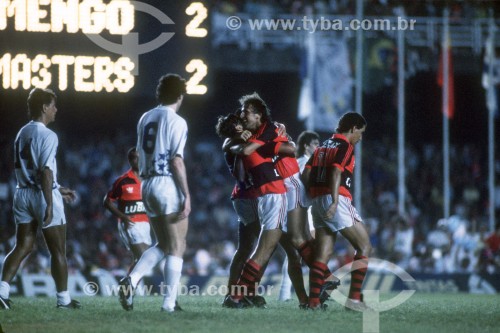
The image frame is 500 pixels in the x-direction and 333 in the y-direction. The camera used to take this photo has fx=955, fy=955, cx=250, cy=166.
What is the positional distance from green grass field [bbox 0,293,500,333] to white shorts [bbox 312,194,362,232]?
0.86 metres

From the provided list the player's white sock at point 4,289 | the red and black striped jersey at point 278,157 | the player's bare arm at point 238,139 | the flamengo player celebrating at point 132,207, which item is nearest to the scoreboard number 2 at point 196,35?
the flamengo player celebrating at point 132,207

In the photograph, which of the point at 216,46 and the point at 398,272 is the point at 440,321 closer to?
the point at 398,272

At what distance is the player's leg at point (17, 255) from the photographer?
955 cm

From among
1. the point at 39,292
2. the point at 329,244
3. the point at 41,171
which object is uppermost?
the point at 41,171

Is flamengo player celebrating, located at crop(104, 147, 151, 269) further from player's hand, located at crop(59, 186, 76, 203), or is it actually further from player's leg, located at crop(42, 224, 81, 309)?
player's leg, located at crop(42, 224, 81, 309)

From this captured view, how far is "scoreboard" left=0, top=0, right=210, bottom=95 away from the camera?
12523 mm

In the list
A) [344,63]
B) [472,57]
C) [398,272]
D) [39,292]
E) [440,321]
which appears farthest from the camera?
[472,57]

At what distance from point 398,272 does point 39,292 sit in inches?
283

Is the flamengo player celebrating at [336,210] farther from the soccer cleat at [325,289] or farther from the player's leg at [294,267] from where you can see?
the player's leg at [294,267]

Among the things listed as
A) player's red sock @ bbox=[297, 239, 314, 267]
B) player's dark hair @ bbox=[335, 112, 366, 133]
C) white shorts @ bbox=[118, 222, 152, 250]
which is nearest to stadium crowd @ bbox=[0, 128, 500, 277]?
white shorts @ bbox=[118, 222, 152, 250]

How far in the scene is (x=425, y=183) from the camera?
88.7ft

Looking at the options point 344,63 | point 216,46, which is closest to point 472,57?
point 344,63

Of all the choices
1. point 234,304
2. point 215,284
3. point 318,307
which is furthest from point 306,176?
point 215,284

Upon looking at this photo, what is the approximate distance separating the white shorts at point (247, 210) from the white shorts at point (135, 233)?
2.60 metres
